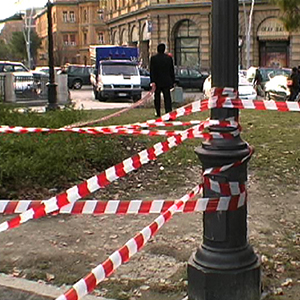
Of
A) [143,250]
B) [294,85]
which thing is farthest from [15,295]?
[294,85]

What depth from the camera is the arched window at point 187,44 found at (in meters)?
54.8

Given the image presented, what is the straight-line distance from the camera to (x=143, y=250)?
16.5 ft

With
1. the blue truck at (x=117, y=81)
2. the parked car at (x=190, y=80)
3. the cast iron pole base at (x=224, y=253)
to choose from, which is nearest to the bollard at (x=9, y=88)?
the blue truck at (x=117, y=81)

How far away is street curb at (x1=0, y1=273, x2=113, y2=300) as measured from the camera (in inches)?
162

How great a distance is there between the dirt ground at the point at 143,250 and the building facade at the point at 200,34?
4500cm

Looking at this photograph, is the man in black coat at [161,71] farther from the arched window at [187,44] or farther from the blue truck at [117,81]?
the arched window at [187,44]

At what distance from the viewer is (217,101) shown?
12.7 feet

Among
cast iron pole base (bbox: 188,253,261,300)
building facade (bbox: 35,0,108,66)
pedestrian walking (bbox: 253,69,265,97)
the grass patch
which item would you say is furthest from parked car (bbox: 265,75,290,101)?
building facade (bbox: 35,0,108,66)

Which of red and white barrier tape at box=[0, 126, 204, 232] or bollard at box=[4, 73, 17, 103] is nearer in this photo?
red and white barrier tape at box=[0, 126, 204, 232]

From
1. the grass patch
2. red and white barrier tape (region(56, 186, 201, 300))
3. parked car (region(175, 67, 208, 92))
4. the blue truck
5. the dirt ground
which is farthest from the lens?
parked car (region(175, 67, 208, 92))

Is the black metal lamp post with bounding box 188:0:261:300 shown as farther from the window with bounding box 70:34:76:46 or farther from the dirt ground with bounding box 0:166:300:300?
the window with bounding box 70:34:76:46

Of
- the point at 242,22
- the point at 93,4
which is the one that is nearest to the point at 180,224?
the point at 242,22

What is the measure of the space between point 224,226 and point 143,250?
129 centimetres

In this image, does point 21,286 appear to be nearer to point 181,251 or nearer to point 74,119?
point 181,251
